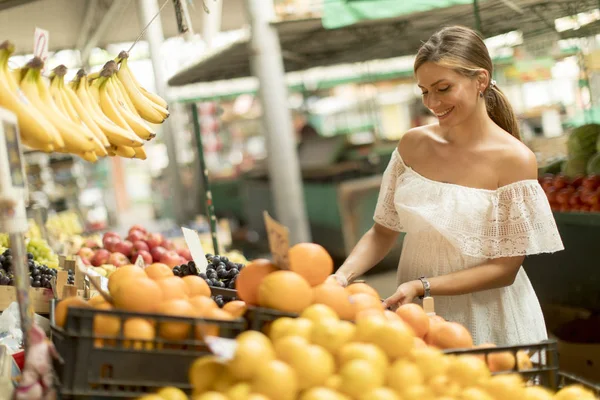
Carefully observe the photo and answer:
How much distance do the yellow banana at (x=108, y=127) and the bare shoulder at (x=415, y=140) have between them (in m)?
1.00

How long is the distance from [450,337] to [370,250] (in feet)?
3.22

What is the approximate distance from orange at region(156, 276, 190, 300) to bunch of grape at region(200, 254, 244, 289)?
2.12 ft

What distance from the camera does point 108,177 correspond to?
54.1ft

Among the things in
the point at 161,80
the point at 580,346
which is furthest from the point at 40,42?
the point at 161,80

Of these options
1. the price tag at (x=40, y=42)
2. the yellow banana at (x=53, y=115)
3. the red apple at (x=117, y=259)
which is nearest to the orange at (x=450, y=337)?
the yellow banana at (x=53, y=115)

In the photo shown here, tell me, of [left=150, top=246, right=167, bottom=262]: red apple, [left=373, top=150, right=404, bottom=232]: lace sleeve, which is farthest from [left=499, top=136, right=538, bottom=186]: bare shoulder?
[left=150, top=246, right=167, bottom=262]: red apple

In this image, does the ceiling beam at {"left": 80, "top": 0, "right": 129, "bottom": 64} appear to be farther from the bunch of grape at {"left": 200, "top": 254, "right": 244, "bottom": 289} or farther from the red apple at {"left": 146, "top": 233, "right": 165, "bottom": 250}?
the bunch of grape at {"left": 200, "top": 254, "right": 244, "bottom": 289}

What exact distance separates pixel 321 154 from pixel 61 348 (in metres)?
8.54

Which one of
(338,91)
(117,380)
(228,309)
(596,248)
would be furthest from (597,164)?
(338,91)

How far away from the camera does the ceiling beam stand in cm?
1005

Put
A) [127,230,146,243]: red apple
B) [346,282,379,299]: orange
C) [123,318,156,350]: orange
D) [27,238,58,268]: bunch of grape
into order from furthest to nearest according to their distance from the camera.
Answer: [127,230,146,243]: red apple, [27,238,58,268]: bunch of grape, [346,282,379,299]: orange, [123,318,156,350]: orange

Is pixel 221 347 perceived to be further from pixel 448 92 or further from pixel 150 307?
pixel 448 92

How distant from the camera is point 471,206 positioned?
88.0 inches

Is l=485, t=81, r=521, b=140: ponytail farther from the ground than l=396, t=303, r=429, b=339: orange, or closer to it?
farther from the ground
